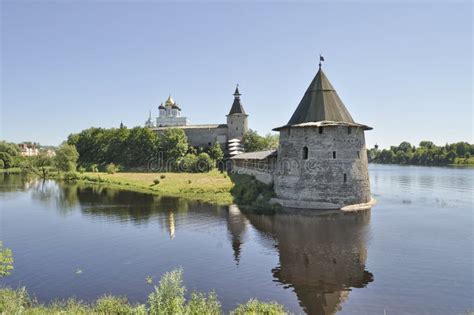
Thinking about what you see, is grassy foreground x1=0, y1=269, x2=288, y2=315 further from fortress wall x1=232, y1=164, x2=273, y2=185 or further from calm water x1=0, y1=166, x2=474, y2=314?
fortress wall x1=232, y1=164, x2=273, y2=185

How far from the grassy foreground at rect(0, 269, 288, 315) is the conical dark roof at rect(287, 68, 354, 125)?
689 inches

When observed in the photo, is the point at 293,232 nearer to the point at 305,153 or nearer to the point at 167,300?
the point at 305,153

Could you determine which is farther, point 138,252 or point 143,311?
point 138,252

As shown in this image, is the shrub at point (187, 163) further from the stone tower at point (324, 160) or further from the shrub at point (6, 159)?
the shrub at point (6, 159)

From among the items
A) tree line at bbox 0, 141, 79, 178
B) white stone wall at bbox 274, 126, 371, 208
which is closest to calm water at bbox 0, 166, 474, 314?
white stone wall at bbox 274, 126, 371, 208

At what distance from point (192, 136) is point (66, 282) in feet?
151

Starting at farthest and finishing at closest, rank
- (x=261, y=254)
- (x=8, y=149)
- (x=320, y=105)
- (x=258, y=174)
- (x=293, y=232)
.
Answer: (x=8, y=149)
(x=258, y=174)
(x=320, y=105)
(x=293, y=232)
(x=261, y=254)

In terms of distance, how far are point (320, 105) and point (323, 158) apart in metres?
3.95

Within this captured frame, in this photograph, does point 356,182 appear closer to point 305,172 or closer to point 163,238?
point 305,172

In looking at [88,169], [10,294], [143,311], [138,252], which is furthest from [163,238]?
[88,169]

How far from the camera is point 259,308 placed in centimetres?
947

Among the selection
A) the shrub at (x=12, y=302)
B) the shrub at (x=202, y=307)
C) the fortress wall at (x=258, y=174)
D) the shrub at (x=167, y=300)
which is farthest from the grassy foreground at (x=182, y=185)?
the shrub at (x=167, y=300)

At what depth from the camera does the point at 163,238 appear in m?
17.5

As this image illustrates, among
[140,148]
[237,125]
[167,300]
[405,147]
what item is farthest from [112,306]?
[405,147]
